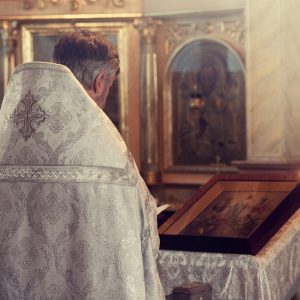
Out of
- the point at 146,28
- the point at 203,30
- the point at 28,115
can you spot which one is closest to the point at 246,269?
the point at 28,115

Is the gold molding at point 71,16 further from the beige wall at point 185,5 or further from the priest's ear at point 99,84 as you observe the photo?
the priest's ear at point 99,84

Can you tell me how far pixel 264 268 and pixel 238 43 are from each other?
4.96 m

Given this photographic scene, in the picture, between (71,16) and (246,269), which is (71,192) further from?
(71,16)

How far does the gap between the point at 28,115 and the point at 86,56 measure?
27 cm

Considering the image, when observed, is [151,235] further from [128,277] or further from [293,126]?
[293,126]

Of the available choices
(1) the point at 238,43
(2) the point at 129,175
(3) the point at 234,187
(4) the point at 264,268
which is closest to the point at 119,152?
(2) the point at 129,175

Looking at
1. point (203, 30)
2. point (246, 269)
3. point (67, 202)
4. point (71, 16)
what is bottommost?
point (246, 269)

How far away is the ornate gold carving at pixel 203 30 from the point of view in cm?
822

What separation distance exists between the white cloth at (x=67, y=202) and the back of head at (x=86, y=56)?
76 mm

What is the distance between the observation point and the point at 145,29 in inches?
334

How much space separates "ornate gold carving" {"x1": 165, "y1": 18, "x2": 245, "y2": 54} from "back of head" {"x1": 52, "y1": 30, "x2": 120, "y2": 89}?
5.52 metres

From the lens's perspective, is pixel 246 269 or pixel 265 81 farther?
pixel 265 81

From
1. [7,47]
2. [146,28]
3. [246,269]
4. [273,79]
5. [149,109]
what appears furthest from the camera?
[7,47]

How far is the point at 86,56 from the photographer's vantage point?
9.20 feet
